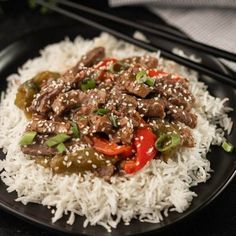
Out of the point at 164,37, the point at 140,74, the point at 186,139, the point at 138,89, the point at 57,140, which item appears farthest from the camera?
the point at 164,37

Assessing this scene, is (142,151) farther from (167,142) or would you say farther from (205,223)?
(205,223)

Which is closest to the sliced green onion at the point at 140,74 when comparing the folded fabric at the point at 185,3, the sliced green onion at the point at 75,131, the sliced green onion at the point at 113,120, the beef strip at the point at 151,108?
the beef strip at the point at 151,108

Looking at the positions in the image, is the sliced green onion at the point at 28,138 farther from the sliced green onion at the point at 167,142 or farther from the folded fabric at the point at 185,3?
the folded fabric at the point at 185,3

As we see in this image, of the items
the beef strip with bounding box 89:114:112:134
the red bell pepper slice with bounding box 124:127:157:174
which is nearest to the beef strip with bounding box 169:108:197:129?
the red bell pepper slice with bounding box 124:127:157:174

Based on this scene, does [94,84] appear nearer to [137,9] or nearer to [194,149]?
[194,149]

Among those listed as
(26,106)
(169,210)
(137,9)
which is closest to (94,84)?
(26,106)

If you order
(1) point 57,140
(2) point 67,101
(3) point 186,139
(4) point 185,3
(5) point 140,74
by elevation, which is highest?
(4) point 185,3

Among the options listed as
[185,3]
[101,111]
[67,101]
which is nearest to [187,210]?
[101,111]
